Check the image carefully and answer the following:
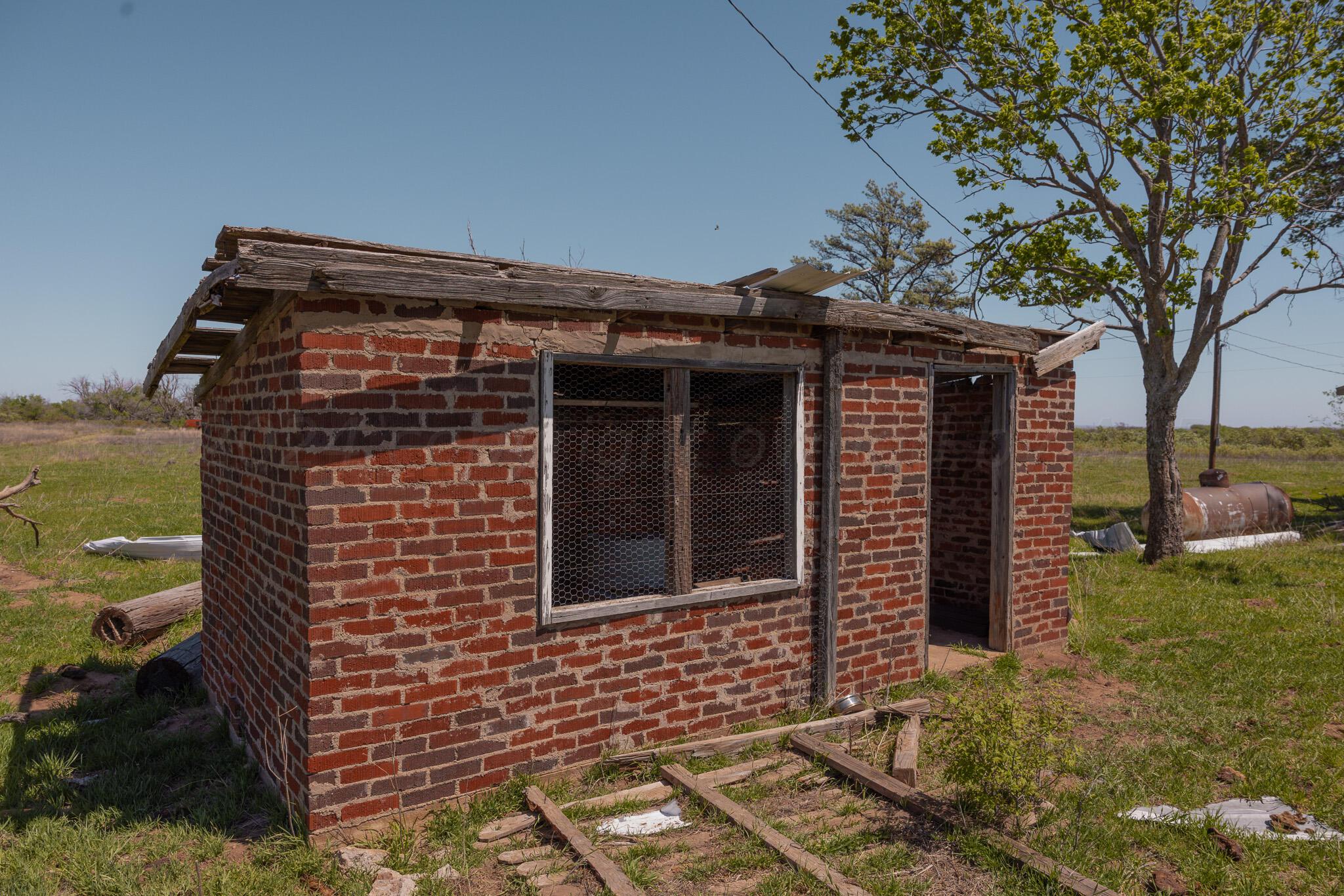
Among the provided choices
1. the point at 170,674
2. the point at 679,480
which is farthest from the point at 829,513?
the point at 170,674

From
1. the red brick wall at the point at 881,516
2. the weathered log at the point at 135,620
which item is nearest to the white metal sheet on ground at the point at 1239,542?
the red brick wall at the point at 881,516

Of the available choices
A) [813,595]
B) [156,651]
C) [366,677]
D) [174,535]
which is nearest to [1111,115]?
[813,595]

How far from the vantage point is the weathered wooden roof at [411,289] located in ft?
11.1

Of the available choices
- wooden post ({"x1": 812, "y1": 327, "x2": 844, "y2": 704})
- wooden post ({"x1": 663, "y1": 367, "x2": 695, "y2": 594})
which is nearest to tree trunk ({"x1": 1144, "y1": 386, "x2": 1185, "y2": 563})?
wooden post ({"x1": 812, "y1": 327, "x2": 844, "y2": 704})

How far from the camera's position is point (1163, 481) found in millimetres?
11383

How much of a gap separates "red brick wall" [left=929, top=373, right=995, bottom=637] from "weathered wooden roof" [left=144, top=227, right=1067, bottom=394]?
2400 millimetres

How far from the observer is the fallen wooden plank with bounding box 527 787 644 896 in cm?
319

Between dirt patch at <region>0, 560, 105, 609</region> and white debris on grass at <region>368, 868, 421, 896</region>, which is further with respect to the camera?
dirt patch at <region>0, 560, 105, 609</region>

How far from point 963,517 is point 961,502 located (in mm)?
150

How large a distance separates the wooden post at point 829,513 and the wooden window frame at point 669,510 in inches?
8.1

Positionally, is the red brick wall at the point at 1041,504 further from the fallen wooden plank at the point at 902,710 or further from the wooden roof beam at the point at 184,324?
the wooden roof beam at the point at 184,324

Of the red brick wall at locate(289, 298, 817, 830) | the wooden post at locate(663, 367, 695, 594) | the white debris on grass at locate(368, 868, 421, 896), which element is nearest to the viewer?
the white debris on grass at locate(368, 868, 421, 896)

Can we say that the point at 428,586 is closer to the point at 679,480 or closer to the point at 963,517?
the point at 679,480

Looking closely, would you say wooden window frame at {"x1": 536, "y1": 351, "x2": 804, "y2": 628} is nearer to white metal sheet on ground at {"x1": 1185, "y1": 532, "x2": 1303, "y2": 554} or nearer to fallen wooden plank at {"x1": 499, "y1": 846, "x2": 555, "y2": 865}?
fallen wooden plank at {"x1": 499, "y1": 846, "x2": 555, "y2": 865}
